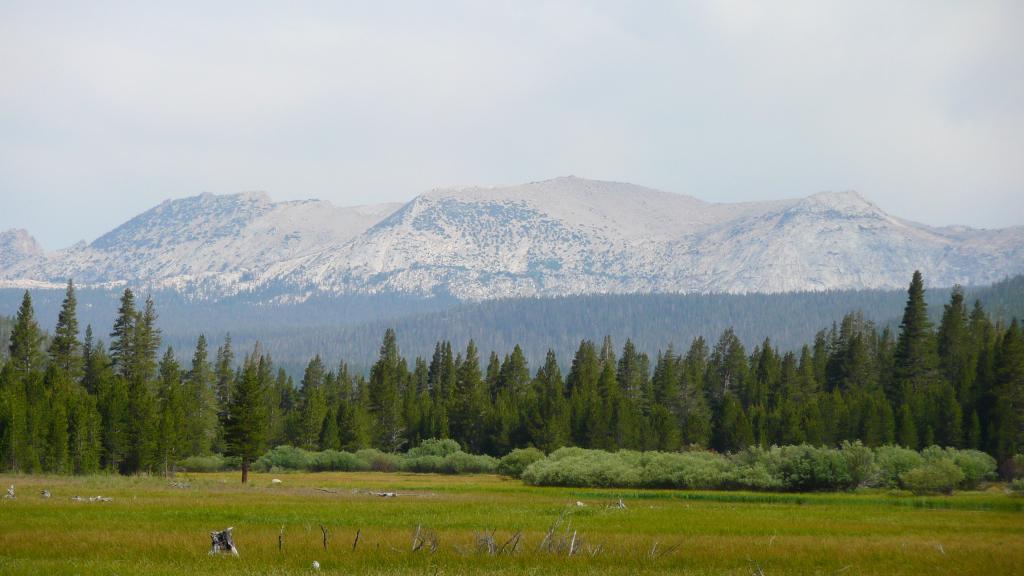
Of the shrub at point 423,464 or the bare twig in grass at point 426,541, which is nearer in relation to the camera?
the bare twig in grass at point 426,541

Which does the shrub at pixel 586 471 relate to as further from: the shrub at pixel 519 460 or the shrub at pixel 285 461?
the shrub at pixel 285 461

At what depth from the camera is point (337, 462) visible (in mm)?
120562

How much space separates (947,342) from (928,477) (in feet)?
209

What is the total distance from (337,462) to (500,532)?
7883cm

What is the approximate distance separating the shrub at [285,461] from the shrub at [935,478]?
70.9m

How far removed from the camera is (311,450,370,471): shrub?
120 metres

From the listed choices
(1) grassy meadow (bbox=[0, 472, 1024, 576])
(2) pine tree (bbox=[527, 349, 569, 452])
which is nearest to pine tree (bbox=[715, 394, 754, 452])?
(2) pine tree (bbox=[527, 349, 569, 452])

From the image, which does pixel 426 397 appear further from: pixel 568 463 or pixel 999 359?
pixel 999 359

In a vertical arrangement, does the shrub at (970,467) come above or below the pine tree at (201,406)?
above

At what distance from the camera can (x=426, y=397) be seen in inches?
5743

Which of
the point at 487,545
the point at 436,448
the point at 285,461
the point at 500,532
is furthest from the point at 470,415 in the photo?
the point at 487,545

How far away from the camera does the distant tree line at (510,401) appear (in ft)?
308

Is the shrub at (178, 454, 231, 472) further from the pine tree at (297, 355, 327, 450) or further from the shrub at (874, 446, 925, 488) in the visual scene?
the shrub at (874, 446, 925, 488)

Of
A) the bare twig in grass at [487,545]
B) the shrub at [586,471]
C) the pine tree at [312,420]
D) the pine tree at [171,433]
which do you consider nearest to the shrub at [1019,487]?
the shrub at [586,471]
